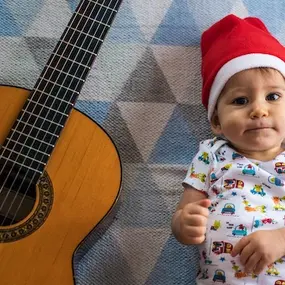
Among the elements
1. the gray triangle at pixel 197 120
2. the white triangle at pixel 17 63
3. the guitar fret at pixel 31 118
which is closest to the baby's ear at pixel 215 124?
the gray triangle at pixel 197 120

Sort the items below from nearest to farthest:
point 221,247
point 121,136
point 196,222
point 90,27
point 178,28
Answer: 1. point 196,222
2. point 221,247
3. point 90,27
4. point 121,136
5. point 178,28

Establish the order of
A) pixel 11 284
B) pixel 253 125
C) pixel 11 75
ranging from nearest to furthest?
pixel 11 284 < pixel 253 125 < pixel 11 75

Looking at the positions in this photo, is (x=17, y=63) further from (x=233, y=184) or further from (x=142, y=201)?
(x=233, y=184)

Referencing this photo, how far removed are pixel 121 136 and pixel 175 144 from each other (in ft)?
0.40

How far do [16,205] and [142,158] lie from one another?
0.33m

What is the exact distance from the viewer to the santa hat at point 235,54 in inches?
40.1

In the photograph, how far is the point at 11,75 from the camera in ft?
3.94

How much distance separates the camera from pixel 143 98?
1.21 metres

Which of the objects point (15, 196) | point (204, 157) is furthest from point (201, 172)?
point (15, 196)

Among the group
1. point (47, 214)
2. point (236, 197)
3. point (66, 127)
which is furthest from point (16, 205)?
point (236, 197)

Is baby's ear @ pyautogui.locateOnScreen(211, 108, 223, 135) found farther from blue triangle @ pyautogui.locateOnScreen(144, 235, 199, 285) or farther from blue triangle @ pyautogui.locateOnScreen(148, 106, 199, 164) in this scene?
blue triangle @ pyautogui.locateOnScreen(144, 235, 199, 285)

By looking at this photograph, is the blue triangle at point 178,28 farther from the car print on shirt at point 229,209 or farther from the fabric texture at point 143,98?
the car print on shirt at point 229,209

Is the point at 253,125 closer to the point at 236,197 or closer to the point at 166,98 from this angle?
the point at 236,197

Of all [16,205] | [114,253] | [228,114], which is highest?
[228,114]
